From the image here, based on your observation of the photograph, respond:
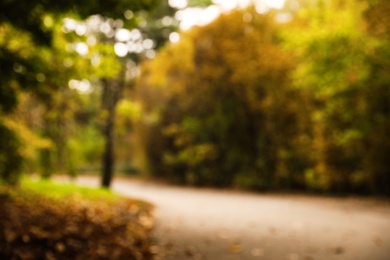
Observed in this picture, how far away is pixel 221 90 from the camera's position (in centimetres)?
2066

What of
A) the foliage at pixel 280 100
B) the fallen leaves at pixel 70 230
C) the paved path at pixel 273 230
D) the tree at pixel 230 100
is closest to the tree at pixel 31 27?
the fallen leaves at pixel 70 230

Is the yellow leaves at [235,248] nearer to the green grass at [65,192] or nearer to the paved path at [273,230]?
the paved path at [273,230]

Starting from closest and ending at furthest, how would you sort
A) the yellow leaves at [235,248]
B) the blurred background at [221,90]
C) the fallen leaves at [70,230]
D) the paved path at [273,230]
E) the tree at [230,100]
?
the fallen leaves at [70,230] < the paved path at [273,230] < the yellow leaves at [235,248] < the blurred background at [221,90] < the tree at [230,100]

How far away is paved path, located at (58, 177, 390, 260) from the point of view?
6.11m

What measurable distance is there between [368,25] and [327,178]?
6.51 meters

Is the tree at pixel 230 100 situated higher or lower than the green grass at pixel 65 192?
higher

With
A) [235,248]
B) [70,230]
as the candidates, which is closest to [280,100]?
[235,248]

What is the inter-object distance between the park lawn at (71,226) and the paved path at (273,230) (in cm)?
51

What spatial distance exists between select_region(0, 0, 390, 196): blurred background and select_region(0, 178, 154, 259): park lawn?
1.29 metres

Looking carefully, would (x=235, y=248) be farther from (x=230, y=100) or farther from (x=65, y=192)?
(x=230, y=100)

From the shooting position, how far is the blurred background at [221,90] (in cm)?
795

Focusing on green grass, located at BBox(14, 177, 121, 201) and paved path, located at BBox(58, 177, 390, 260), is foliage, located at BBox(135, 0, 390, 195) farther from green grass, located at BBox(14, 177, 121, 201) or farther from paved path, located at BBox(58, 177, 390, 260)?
green grass, located at BBox(14, 177, 121, 201)

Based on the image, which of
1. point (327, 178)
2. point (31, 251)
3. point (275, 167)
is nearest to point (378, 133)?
point (327, 178)

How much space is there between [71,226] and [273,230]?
4.26 meters
